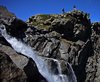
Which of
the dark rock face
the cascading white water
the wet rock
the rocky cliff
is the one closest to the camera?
the wet rock

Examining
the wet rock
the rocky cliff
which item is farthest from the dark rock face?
the rocky cliff

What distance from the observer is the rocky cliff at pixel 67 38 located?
86312 millimetres

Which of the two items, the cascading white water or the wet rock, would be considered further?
the cascading white water

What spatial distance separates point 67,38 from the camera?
3848 inches

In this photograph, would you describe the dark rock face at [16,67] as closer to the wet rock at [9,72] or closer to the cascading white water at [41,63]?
the wet rock at [9,72]

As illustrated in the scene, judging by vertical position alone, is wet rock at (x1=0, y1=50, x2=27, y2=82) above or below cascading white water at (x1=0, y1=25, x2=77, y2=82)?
below

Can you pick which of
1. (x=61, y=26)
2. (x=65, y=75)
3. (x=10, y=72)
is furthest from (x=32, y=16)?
(x=10, y=72)

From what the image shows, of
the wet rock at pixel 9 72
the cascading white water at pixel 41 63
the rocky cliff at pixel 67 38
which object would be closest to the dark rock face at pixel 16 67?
the wet rock at pixel 9 72

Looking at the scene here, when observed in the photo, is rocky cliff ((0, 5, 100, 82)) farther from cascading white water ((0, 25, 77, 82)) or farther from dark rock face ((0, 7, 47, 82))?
dark rock face ((0, 7, 47, 82))

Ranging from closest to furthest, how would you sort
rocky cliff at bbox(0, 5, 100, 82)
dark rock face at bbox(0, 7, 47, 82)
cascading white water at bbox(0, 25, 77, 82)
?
dark rock face at bbox(0, 7, 47, 82) → cascading white water at bbox(0, 25, 77, 82) → rocky cliff at bbox(0, 5, 100, 82)

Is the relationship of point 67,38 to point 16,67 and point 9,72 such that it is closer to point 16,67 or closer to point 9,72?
point 16,67

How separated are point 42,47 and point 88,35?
1139 inches

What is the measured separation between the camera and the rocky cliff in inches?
3398

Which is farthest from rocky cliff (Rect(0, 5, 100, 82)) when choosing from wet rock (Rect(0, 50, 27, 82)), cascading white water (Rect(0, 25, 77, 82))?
wet rock (Rect(0, 50, 27, 82))
